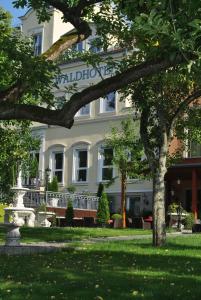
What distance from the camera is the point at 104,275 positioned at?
10242mm

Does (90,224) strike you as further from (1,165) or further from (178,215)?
(1,165)

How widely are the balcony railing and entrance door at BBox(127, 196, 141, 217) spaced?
7.27 ft

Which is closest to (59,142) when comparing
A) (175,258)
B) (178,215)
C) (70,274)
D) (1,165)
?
(178,215)

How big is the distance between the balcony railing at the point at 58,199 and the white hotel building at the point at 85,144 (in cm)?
168

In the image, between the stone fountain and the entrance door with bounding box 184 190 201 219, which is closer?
the stone fountain

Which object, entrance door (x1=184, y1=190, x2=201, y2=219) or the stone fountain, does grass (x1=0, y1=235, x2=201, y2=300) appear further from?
entrance door (x1=184, y1=190, x2=201, y2=219)

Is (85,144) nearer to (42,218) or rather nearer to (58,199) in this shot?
(58,199)

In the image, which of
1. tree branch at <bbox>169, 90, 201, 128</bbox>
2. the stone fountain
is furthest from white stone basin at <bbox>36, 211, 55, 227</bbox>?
tree branch at <bbox>169, 90, 201, 128</bbox>

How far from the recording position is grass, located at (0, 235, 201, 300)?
849 centimetres

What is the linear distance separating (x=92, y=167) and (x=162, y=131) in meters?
22.9

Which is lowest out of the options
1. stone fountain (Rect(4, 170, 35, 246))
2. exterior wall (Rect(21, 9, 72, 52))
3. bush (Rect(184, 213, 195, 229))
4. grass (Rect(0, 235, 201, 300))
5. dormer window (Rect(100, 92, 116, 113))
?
grass (Rect(0, 235, 201, 300))

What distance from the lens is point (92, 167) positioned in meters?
39.9

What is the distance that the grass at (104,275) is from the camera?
27.9ft

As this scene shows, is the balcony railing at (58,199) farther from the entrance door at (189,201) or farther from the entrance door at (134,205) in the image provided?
the entrance door at (189,201)
